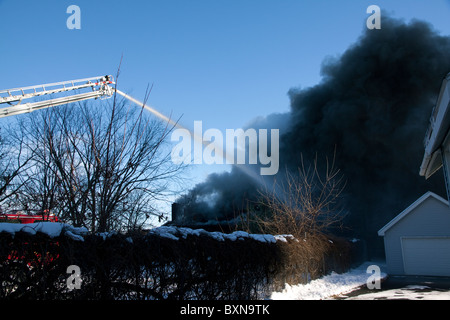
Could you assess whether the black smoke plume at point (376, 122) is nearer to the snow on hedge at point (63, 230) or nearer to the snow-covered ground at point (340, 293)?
the snow-covered ground at point (340, 293)

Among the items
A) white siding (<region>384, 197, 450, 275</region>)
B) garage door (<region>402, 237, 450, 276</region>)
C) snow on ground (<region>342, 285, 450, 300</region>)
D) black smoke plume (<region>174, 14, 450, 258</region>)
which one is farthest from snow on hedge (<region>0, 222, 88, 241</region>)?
black smoke plume (<region>174, 14, 450, 258</region>)

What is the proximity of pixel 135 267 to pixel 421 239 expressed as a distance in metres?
18.4

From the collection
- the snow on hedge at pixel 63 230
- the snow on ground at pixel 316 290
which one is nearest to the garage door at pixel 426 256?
the snow on ground at pixel 316 290

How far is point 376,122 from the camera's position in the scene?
3281 centimetres

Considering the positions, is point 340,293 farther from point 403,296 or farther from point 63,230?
point 63,230

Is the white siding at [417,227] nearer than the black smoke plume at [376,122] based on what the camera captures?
→ Yes

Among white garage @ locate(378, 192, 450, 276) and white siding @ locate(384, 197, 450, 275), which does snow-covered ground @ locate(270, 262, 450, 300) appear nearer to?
white garage @ locate(378, 192, 450, 276)

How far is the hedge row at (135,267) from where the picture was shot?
3.74 m

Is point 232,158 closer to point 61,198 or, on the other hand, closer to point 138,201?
point 138,201

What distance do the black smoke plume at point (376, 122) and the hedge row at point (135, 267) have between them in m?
21.3

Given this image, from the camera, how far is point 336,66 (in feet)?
128

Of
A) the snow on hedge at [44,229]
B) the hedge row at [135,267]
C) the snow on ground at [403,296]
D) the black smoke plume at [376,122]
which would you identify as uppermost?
the black smoke plume at [376,122]

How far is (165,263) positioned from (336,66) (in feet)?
126

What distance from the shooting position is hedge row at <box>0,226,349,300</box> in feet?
12.3
